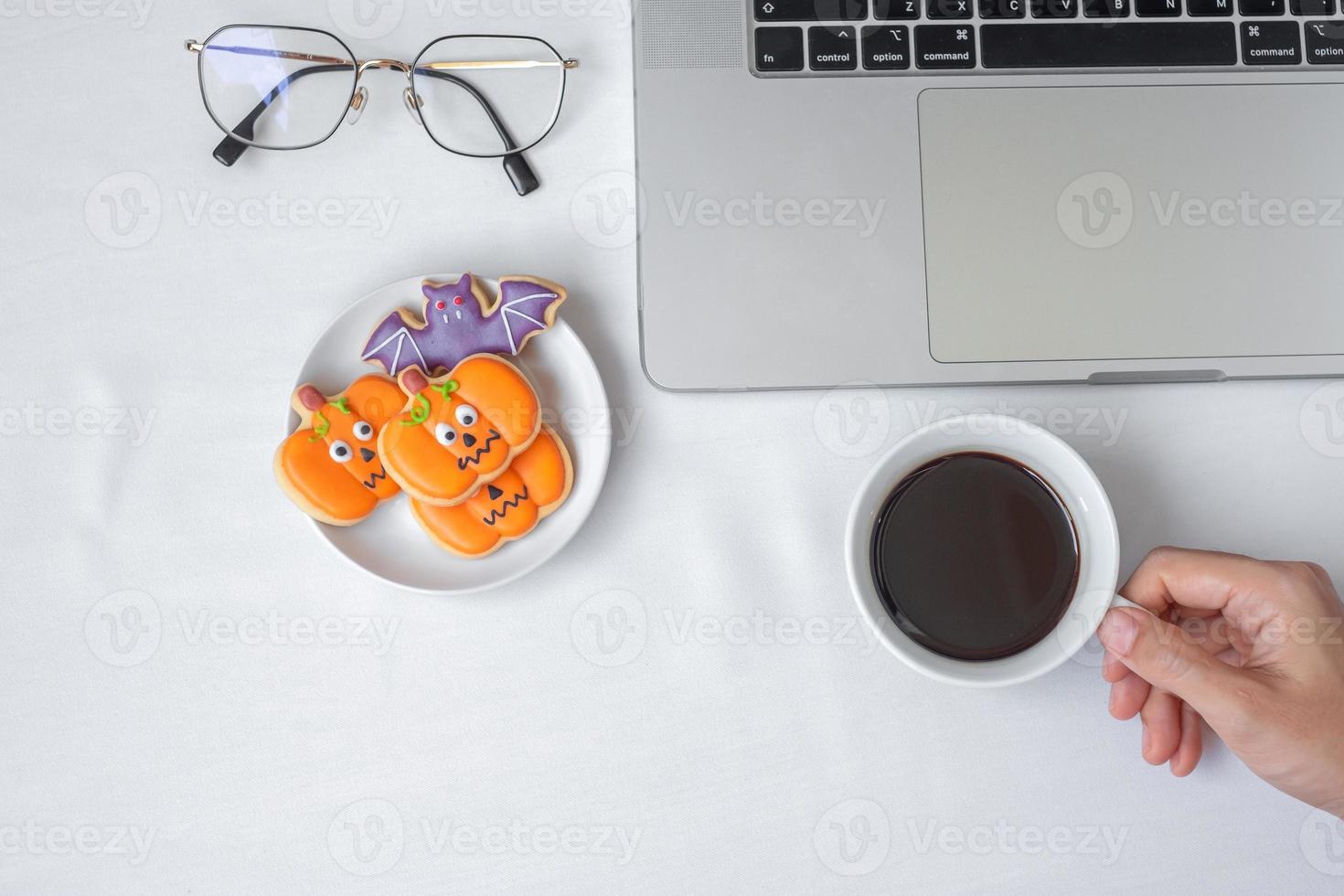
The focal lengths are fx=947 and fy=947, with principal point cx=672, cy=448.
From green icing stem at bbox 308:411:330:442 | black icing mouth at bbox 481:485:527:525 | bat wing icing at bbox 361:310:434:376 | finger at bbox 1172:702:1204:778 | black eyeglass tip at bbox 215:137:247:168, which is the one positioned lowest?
finger at bbox 1172:702:1204:778

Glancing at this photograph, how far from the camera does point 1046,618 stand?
1.88 ft

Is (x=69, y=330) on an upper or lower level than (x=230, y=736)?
upper

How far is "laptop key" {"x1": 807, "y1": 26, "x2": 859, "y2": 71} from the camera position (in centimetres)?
61

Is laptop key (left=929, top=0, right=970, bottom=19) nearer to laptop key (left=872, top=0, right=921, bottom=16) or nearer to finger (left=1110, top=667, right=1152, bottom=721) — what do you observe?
laptop key (left=872, top=0, right=921, bottom=16)

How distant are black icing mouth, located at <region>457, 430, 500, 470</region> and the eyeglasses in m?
0.19

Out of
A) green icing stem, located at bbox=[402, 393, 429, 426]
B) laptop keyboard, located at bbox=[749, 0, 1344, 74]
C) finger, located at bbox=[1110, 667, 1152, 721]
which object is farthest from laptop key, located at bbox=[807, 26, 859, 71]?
finger, located at bbox=[1110, 667, 1152, 721]

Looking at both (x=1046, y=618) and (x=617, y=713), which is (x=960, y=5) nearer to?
(x=1046, y=618)

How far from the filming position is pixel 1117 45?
615mm

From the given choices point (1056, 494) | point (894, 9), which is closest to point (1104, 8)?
point (894, 9)

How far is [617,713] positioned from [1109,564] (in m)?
0.32

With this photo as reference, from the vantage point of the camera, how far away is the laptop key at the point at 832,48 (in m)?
0.61

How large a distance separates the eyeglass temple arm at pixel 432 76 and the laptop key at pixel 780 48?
0.18 meters

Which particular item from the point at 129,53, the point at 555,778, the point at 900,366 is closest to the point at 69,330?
the point at 129,53

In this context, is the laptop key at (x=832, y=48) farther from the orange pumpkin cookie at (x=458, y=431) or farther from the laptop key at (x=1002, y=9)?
the orange pumpkin cookie at (x=458, y=431)
